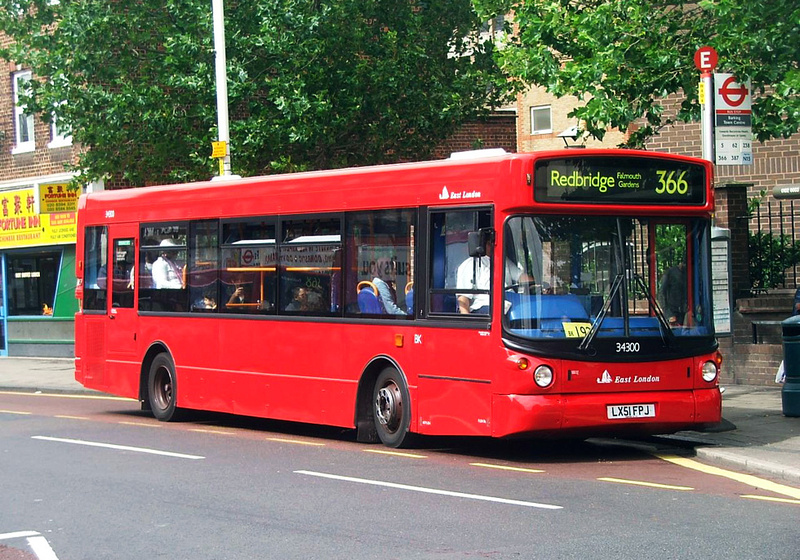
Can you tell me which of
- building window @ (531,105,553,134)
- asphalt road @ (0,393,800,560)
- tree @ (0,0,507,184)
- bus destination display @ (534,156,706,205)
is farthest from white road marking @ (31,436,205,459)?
building window @ (531,105,553,134)

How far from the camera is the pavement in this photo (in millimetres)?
11891

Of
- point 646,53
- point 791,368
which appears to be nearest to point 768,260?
point 646,53

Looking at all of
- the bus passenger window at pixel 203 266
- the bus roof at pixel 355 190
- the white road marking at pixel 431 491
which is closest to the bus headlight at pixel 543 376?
the bus roof at pixel 355 190

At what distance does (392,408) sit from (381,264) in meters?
1.48

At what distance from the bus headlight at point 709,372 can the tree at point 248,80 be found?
11.5 meters

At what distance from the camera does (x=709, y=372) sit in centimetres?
1310

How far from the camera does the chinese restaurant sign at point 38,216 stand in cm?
3122

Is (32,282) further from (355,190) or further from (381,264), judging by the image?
(381,264)

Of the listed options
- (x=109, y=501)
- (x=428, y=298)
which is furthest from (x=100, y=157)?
(x=109, y=501)

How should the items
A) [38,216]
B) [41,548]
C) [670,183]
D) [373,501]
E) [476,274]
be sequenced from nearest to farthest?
[41,548]
[373,501]
[476,274]
[670,183]
[38,216]

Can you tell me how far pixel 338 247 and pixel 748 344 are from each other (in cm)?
713

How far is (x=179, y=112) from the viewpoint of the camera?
23969 millimetres

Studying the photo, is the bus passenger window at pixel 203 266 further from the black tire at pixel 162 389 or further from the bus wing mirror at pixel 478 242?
the bus wing mirror at pixel 478 242

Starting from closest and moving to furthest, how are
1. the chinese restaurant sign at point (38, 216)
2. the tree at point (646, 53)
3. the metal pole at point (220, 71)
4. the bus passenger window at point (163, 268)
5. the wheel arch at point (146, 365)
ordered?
the tree at point (646, 53)
the bus passenger window at point (163, 268)
the wheel arch at point (146, 365)
the metal pole at point (220, 71)
the chinese restaurant sign at point (38, 216)
